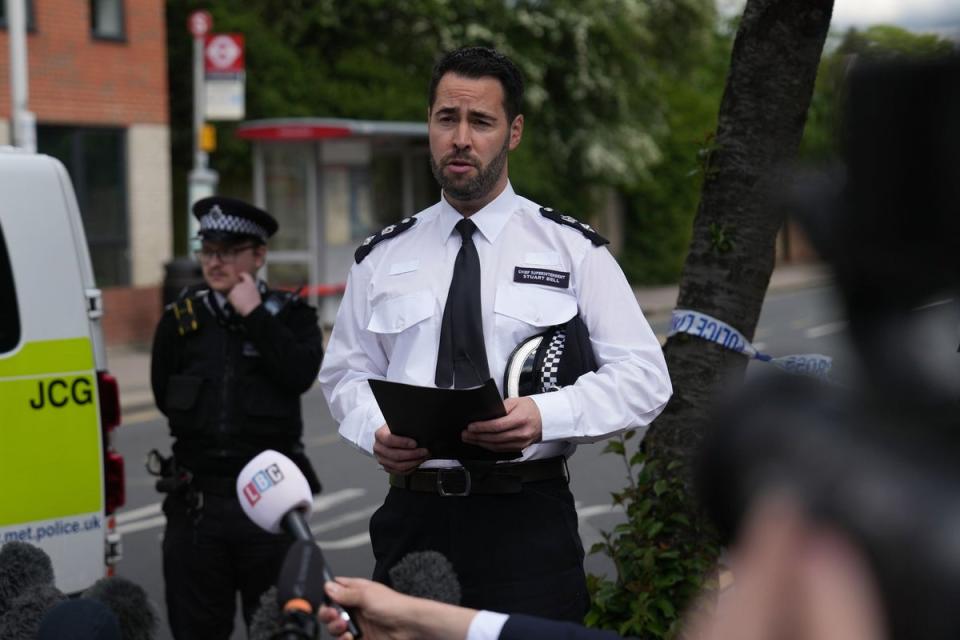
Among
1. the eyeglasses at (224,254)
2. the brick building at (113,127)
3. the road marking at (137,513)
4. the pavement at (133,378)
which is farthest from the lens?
the brick building at (113,127)

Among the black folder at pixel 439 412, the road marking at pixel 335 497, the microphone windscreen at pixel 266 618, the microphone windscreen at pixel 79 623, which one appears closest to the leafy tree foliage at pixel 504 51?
the road marking at pixel 335 497

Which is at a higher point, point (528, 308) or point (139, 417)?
point (528, 308)

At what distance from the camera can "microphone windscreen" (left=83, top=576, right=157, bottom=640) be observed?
9.69ft

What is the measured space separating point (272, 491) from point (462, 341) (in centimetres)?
124

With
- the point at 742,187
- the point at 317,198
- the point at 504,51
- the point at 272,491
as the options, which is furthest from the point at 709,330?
the point at 504,51

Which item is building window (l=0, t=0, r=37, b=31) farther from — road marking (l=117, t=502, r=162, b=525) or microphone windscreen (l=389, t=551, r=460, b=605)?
microphone windscreen (l=389, t=551, r=460, b=605)

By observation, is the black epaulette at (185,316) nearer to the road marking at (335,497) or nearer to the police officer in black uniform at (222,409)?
the police officer in black uniform at (222,409)

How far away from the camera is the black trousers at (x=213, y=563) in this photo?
15.7ft

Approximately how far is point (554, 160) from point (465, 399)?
2262 cm

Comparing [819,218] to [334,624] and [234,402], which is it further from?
[234,402]

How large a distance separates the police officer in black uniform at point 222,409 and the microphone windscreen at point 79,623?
2.20 m

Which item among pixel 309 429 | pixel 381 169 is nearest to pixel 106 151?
pixel 381 169

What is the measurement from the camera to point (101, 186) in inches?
711

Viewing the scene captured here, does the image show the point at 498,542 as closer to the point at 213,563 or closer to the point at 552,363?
the point at 552,363
